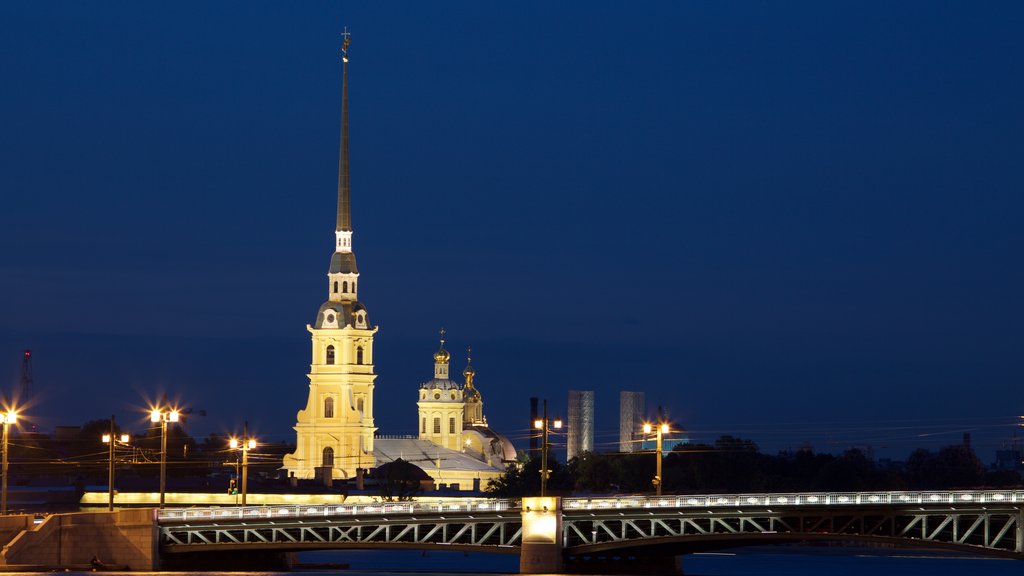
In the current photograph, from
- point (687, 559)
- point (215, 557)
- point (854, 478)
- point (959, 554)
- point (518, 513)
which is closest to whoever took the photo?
point (518, 513)

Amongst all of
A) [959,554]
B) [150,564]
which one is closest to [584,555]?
[150,564]

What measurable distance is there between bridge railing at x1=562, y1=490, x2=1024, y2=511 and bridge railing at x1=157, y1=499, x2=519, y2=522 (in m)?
→ 4.46

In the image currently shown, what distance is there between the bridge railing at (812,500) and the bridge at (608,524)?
5 centimetres

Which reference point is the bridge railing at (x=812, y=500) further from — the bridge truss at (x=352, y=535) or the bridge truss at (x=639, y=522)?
the bridge truss at (x=352, y=535)

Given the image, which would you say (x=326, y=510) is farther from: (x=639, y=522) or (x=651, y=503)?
(x=651, y=503)

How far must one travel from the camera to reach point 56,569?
106 m

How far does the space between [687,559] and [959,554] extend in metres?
31.6

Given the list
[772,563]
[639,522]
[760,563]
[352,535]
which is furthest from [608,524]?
[772,563]

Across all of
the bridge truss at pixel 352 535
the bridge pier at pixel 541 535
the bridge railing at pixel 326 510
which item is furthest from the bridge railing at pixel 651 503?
the bridge pier at pixel 541 535

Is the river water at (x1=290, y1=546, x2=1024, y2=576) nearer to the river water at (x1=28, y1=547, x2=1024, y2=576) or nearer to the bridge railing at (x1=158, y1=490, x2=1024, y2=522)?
the river water at (x1=28, y1=547, x2=1024, y2=576)

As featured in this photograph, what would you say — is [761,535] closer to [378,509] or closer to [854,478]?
[378,509]

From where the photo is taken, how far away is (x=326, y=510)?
106750 mm

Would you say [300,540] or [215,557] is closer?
[300,540]

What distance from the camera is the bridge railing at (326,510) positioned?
10462 centimetres
